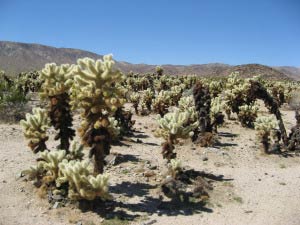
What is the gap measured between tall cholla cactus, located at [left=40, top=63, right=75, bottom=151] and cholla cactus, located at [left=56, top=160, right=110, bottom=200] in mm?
2231

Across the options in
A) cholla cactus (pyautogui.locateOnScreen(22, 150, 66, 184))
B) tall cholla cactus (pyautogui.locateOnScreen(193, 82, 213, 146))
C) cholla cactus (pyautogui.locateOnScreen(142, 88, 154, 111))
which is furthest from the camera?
cholla cactus (pyautogui.locateOnScreen(142, 88, 154, 111))

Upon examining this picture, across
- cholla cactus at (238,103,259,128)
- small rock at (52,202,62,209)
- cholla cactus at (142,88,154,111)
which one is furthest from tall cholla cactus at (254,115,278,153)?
cholla cactus at (142,88,154,111)

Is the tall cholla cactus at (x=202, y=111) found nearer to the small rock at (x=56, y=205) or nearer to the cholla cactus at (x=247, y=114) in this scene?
the cholla cactus at (x=247, y=114)

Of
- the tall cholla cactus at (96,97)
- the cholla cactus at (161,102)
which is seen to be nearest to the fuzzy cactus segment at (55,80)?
the tall cholla cactus at (96,97)

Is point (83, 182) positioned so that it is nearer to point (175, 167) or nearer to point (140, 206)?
point (140, 206)

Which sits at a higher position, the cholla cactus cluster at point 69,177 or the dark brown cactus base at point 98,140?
the dark brown cactus base at point 98,140

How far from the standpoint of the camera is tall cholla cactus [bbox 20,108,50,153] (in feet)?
38.7

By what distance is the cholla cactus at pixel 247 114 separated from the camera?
2133 centimetres

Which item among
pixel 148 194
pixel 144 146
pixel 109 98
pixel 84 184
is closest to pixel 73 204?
pixel 84 184

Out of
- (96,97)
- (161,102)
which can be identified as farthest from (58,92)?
(161,102)

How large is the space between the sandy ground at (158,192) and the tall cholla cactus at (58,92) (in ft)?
6.86

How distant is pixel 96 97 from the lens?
1087 cm

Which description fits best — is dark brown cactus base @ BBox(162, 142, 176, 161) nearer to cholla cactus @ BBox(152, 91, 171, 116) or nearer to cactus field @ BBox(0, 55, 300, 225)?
cactus field @ BBox(0, 55, 300, 225)

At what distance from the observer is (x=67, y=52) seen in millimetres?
172875
